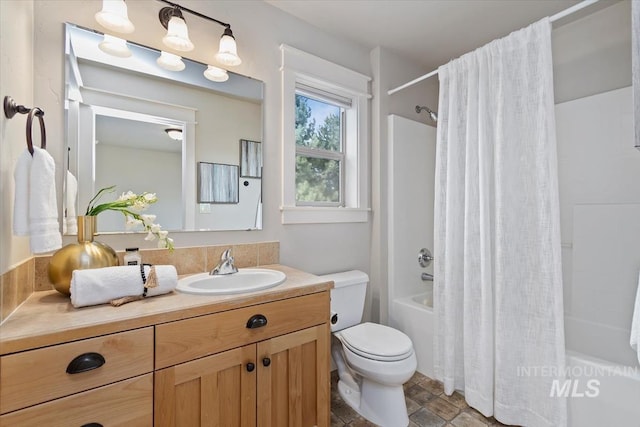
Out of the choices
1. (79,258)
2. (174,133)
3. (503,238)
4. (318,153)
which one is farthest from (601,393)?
(174,133)

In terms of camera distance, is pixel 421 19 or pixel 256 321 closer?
pixel 256 321

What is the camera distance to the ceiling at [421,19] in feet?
6.05

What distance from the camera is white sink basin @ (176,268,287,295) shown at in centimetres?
129

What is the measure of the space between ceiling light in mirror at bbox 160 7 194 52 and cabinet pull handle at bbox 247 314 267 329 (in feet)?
4.30

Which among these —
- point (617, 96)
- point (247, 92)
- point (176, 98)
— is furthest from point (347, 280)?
point (617, 96)

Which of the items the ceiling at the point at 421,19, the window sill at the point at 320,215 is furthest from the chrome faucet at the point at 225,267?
the ceiling at the point at 421,19

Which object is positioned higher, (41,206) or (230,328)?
(41,206)

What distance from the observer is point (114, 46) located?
136 cm

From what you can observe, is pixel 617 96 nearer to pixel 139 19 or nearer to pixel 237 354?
pixel 237 354

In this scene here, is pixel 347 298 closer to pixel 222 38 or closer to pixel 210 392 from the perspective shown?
pixel 210 392

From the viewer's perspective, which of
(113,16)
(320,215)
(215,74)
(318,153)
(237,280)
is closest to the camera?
(113,16)

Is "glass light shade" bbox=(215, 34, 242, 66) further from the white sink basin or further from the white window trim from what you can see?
the white sink basin

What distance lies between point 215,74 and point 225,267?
1.06 m

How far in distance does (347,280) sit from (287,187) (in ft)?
2.34
